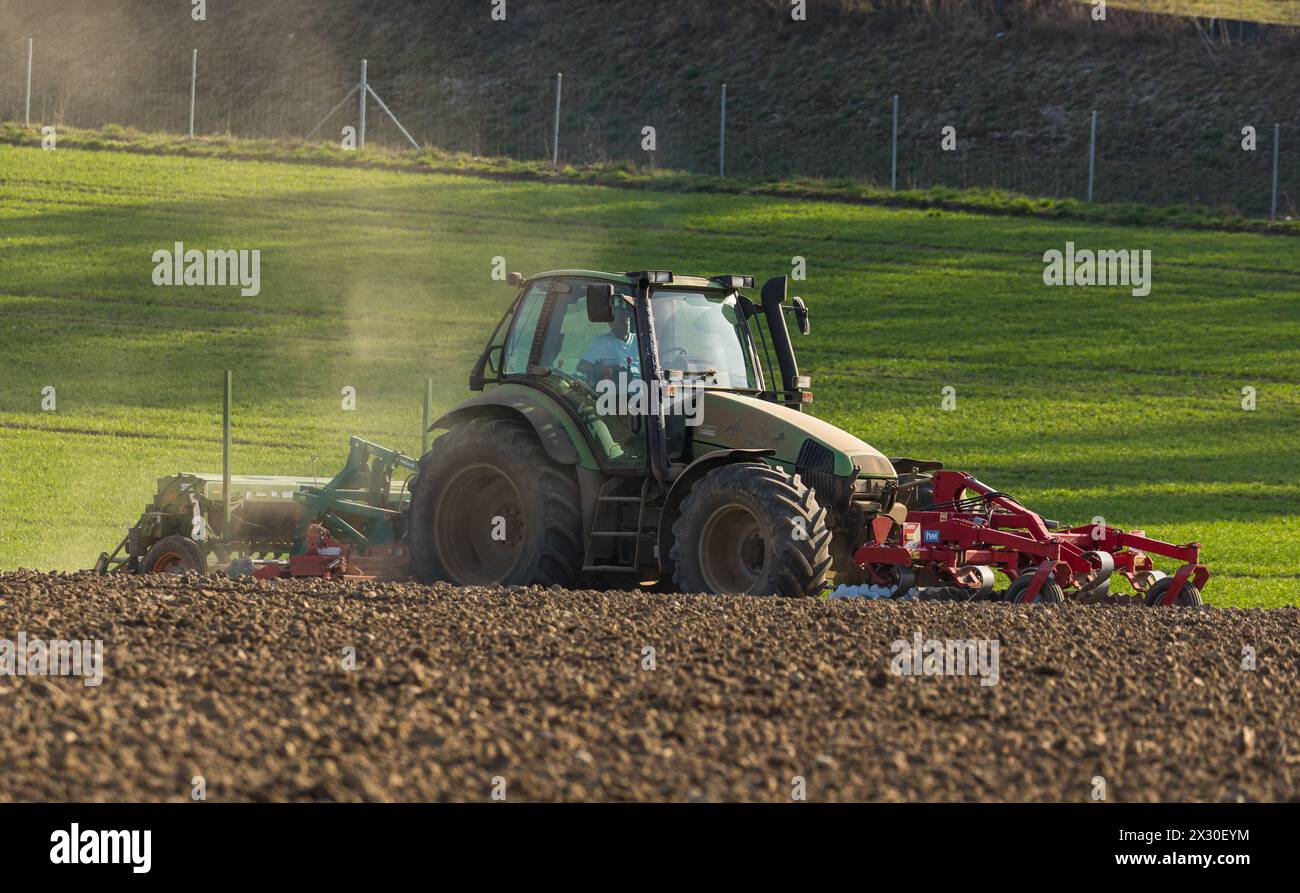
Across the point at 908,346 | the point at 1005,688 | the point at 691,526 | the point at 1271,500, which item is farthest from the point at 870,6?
the point at 1005,688

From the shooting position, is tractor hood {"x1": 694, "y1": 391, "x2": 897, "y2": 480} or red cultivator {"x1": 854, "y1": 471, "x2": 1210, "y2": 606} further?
tractor hood {"x1": 694, "y1": 391, "x2": 897, "y2": 480}

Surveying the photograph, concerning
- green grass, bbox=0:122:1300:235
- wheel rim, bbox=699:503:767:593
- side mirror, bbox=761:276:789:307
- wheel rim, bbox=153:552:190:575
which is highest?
green grass, bbox=0:122:1300:235

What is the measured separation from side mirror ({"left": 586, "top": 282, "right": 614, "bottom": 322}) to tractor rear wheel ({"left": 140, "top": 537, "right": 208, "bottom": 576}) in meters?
3.85

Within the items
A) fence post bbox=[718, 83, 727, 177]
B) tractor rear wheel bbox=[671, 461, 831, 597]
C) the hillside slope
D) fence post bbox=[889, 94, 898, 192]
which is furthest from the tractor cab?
the hillside slope

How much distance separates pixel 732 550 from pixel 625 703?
403 cm

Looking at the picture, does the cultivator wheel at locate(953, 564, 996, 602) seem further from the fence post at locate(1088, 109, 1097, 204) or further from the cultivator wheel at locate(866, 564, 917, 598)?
the fence post at locate(1088, 109, 1097, 204)

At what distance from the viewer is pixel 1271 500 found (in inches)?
878

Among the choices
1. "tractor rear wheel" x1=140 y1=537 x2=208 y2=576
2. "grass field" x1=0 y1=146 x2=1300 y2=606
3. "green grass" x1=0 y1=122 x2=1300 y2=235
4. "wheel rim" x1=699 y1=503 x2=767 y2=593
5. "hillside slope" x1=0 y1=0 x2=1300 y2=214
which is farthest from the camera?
"hillside slope" x1=0 y1=0 x2=1300 y2=214

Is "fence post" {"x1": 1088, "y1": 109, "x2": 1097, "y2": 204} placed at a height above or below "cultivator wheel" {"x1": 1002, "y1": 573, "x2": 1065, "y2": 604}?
above

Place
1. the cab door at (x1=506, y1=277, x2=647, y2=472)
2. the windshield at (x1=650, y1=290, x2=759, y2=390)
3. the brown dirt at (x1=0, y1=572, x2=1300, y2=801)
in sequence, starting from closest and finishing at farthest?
the brown dirt at (x1=0, y1=572, x2=1300, y2=801) < the cab door at (x1=506, y1=277, x2=647, y2=472) < the windshield at (x1=650, y1=290, x2=759, y2=390)

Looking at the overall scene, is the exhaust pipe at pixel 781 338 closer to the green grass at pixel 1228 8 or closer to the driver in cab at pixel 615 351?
the driver in cab at pixel 615 351

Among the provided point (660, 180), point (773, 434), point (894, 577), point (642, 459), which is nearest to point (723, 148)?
point (660, 180)

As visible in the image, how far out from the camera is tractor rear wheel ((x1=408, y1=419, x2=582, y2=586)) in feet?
37.7
